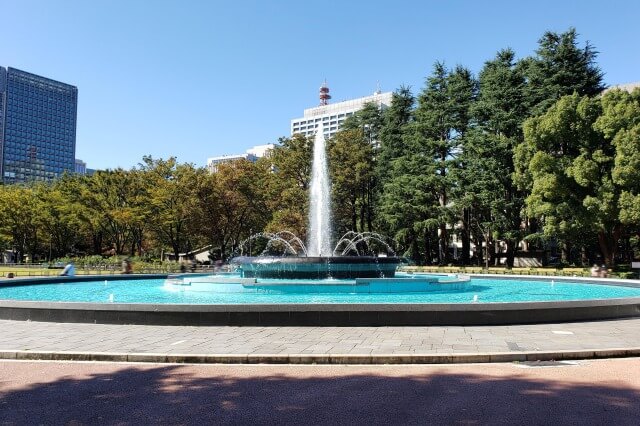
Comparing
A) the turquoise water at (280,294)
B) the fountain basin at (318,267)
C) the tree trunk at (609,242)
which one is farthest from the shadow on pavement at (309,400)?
the tree trunk at (609,242)

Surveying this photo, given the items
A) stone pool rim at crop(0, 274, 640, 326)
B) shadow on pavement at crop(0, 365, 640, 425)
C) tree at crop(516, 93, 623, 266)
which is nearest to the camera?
shadow on pavement at crop(0, 365, 640, 425)

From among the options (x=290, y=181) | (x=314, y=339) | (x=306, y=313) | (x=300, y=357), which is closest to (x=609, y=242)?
(x=290, y=181)

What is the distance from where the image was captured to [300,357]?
9.83 meters

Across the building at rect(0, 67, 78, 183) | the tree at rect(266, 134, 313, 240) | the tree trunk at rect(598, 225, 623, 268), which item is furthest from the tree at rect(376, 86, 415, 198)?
the building at rect(0, 67, 78, 183)

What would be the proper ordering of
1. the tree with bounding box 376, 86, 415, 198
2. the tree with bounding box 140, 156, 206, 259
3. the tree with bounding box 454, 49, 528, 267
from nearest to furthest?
the tree with bounding box 454, 49, 528, 267, the tree with bounding box 140, 156, 206, 259, the tree with bounding box 376, 86, 415, 198

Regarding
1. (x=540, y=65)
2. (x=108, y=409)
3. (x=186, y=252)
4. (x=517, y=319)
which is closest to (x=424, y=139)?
(x=540, y=65)

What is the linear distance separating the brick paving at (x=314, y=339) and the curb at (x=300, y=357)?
0.21 meters

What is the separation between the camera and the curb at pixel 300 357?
9820 mm

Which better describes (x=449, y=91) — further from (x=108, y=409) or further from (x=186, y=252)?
(x=108, y=409)

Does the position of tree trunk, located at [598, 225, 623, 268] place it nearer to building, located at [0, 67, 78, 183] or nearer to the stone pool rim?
the stone pool rim

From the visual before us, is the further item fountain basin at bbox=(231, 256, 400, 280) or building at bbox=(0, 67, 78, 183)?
building at bbox=(0, 67, 78, 183)

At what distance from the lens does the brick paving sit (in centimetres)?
1057

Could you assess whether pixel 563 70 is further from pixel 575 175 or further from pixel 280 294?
pixel 280 294

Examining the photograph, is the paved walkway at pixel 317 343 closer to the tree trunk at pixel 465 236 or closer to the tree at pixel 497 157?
the tree at pixel 497 157
